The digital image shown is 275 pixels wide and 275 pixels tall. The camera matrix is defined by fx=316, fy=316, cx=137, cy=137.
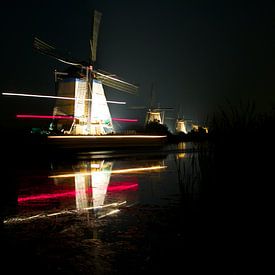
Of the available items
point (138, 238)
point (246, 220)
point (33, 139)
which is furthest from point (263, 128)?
point (33, 139)

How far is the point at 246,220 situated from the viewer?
4.49 metres

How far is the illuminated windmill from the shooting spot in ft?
127

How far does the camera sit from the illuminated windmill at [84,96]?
127 ft

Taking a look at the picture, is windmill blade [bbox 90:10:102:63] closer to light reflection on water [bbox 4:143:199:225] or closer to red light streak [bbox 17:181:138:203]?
light reflection on water [bbox 4:143:199:225]

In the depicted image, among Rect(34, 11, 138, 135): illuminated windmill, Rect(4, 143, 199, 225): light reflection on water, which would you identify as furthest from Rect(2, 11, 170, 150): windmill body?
Rect(4, 143, 199, 225): light reflection on water

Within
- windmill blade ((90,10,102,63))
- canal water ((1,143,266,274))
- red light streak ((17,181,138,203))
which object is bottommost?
red light streak ((17,181,138,203))

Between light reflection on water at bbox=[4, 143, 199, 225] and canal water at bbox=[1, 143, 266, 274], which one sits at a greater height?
canal water at bbox=[1, 143, 266, 274]

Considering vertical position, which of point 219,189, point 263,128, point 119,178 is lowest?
point 119,178

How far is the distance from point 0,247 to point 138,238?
1843 mm

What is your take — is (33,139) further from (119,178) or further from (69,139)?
(119,178)

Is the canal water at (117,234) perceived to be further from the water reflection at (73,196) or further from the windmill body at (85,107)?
the windmill body at (85,107)

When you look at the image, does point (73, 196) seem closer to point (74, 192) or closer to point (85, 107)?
point (74, 192)

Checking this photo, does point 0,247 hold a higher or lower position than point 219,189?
lower

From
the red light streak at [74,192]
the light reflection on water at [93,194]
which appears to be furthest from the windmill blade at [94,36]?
the red light streak at [74,192]
